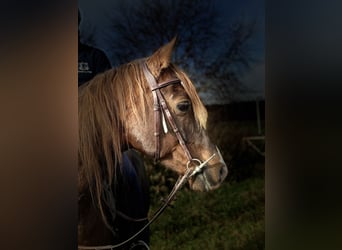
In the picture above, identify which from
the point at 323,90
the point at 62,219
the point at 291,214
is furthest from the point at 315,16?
the point at 62,219

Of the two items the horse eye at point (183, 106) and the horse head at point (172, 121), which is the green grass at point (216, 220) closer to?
the horse head at point (172, 121)

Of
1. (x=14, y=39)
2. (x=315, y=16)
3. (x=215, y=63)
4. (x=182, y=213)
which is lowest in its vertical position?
(x=182, y=213)

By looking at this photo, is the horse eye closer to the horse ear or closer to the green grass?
the horse ear

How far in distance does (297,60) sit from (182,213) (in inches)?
50.3

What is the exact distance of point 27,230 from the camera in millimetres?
2510

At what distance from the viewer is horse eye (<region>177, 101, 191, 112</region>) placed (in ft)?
8.20

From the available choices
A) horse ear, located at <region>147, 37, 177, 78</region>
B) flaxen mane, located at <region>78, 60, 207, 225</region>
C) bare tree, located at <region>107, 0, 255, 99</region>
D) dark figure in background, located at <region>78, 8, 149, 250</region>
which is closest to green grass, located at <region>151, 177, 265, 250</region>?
dark figure in background, located at <region>78, 8, 149, 250</region>

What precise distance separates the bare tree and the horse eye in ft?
0.42

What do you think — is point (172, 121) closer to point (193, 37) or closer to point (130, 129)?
point (130, 129)

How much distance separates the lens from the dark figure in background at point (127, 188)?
8.21 feet

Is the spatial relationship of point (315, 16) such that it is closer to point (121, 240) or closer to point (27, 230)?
point (121, 240)

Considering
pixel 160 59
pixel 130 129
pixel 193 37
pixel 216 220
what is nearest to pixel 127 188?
pixel 130 129

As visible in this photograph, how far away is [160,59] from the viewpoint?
2490 millimetres

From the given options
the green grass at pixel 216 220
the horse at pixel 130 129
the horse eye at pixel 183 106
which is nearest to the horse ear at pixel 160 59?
the horse at pixel 130 129
